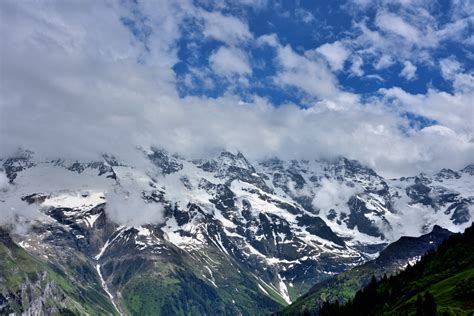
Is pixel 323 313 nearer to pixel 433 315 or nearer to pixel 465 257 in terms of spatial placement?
pixel 465 257

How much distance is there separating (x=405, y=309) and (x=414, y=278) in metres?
48.9

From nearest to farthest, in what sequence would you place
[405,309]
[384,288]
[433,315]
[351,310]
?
[433,315], [405,309], [351,310], [384,288]

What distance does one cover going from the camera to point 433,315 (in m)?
131

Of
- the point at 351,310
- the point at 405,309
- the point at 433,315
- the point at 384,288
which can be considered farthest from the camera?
the point at 384,288

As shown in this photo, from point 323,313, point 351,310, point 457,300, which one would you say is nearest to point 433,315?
point 457,300

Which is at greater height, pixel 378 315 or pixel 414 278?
pixel 414 278

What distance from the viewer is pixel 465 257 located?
198m

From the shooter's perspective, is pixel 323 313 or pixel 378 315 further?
pixel 323 313

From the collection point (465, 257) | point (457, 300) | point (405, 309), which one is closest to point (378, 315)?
point (405, 309)

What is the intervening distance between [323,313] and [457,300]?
5869cm

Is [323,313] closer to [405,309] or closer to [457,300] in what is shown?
[405,309]

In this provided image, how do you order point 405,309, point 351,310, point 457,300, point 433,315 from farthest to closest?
point 351,310
point 405,309
point 457,300
point 433,315

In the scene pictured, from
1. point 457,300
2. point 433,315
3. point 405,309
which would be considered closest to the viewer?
point 433,315

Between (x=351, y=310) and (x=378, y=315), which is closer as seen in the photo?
(x=378, y=315)
